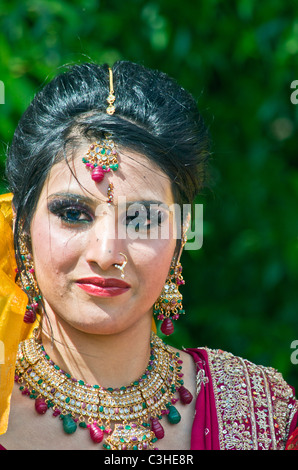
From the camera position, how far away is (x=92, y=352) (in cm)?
236

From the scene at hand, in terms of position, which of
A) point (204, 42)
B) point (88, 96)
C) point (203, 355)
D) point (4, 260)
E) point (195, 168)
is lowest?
point (203, 355)

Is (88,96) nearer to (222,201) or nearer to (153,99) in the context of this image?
(153,99)

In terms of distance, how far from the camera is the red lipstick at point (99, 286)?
221 centimetres

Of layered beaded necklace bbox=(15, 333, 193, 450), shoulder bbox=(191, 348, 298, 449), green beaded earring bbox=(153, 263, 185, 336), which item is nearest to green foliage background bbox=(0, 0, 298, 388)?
shoulder bbox=(191, 348, 298, 449)

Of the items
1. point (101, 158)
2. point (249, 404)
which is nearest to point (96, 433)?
point (249, 404)

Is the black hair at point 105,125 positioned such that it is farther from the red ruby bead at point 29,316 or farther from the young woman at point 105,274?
the red ruby bead at point 29,316

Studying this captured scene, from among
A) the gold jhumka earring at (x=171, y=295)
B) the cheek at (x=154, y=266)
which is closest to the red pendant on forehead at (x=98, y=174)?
the cheek at (x=154, y=266)

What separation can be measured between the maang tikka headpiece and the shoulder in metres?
0.78

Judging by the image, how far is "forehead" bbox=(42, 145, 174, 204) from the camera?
223 centimetres

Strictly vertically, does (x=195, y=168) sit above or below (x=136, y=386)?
above

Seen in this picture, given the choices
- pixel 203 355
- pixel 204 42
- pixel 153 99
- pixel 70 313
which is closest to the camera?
pixel 70 313

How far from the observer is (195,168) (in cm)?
251

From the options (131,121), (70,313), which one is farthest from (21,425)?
(131,121)

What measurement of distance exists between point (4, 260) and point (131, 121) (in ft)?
1.86
